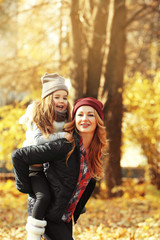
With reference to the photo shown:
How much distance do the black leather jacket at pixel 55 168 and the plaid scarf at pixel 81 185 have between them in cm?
6

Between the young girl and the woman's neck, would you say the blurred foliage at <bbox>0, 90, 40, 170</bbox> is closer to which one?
the young girl

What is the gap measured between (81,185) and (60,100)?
0.87 metres

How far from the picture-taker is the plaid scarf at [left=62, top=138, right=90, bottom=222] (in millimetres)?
2908

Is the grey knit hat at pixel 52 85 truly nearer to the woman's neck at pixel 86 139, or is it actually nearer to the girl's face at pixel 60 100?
the girl's face at pixel 60 100

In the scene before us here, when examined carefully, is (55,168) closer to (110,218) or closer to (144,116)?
(110,218)

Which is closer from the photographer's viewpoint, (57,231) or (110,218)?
(57,231)

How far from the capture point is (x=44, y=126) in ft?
9.68

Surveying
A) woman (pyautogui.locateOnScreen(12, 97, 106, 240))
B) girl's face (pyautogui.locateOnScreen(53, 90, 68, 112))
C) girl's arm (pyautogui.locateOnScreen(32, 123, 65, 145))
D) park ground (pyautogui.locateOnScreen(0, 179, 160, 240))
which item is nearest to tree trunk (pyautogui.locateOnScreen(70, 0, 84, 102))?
park ground (pyautogui.locateOnScreen(0, 179, 160, 240))

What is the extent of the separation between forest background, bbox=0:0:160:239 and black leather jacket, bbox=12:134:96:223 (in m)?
3.70

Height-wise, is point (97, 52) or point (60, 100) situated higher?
point (97, 52)

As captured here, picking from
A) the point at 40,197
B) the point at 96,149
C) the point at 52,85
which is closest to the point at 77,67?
the point at 52,85

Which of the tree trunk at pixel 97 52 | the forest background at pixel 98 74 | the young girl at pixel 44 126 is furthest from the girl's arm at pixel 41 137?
the tree trunk at pixel 97 52

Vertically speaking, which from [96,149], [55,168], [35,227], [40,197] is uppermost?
[96,149]

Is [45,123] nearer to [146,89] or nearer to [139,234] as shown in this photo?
[139,234]
